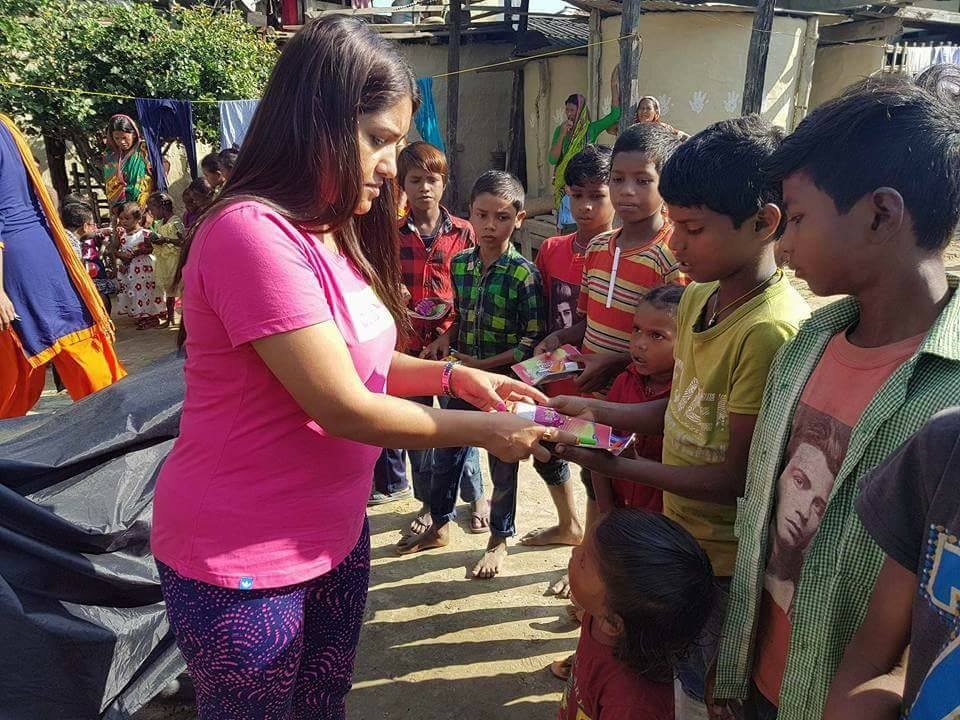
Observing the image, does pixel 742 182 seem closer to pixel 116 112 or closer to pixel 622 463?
pixel 622 463

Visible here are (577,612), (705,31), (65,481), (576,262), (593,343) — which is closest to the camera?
(65,481)

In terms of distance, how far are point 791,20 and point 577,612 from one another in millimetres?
10093

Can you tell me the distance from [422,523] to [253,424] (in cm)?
237

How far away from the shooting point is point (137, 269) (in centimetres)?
799

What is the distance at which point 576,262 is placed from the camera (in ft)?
11.0

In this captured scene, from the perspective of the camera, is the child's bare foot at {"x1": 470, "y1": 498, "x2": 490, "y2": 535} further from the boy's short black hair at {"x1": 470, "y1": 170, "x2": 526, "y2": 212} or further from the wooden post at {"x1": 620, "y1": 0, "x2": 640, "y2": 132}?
the wooden post at {"x1": 620, "y1": 0, "x2": 640, "y2": 132}

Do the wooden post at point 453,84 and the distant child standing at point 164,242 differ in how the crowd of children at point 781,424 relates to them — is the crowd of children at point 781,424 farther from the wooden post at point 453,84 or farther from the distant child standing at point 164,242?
the wooden post at point 453,84

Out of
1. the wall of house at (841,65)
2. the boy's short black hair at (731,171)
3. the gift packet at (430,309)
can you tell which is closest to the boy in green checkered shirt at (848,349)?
the boy's short black hair at (731,171)

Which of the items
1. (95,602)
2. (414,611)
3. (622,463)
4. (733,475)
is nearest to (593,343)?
(622,463)

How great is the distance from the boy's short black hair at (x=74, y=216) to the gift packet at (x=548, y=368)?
6847mm

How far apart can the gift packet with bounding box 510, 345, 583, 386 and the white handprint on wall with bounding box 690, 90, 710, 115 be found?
8.55 meters

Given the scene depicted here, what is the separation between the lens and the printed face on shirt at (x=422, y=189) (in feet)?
12.1

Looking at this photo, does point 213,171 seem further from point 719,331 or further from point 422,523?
point 719,331

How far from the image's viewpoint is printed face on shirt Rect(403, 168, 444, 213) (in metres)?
3.70
